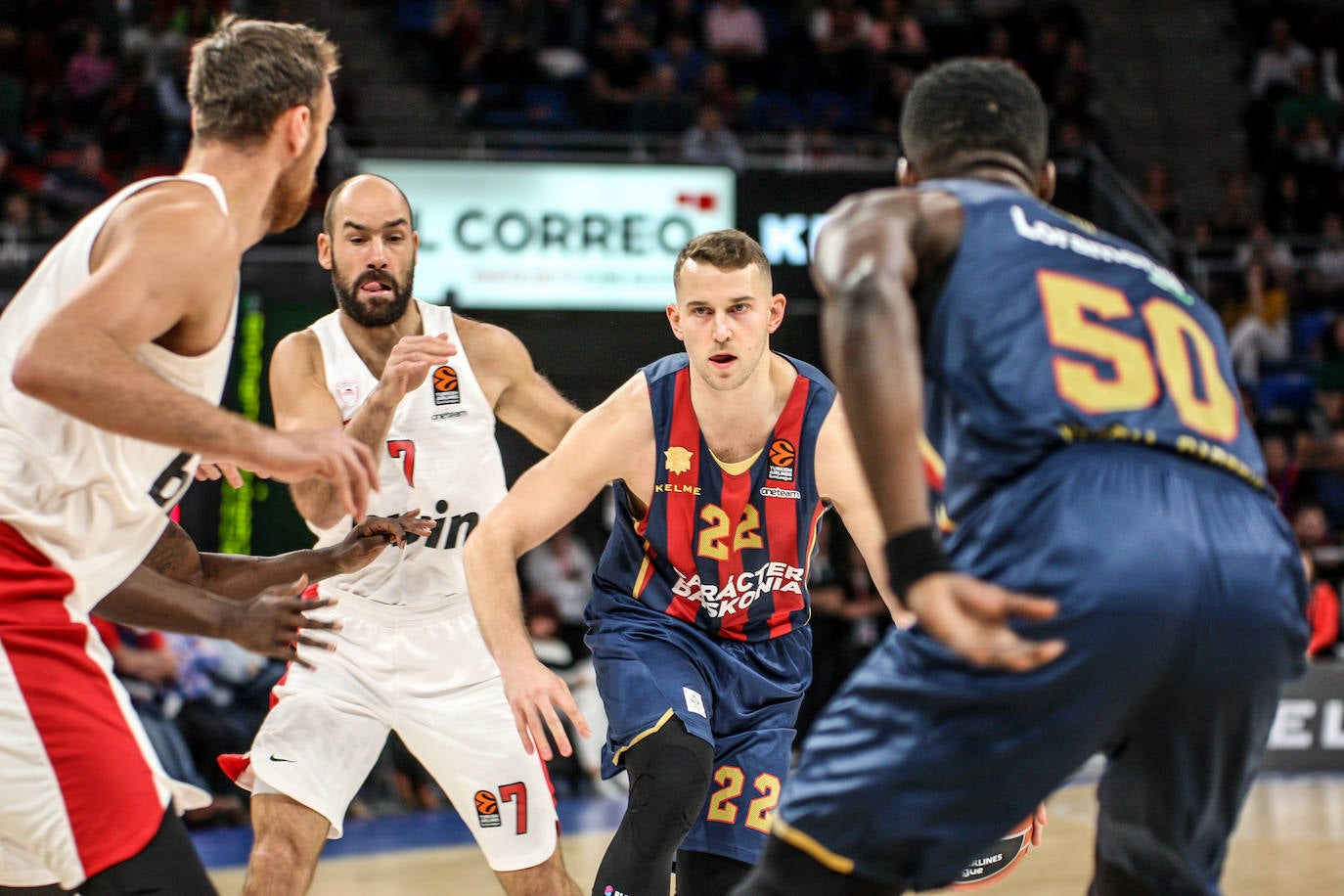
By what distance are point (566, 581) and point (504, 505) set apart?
787cm

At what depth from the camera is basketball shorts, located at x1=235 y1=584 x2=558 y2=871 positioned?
16.3 ft

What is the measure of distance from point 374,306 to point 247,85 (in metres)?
1.99

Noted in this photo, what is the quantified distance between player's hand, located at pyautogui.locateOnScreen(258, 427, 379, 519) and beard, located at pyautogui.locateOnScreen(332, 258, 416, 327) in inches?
85.8

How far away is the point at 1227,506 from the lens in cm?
272

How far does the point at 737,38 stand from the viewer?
1677cm

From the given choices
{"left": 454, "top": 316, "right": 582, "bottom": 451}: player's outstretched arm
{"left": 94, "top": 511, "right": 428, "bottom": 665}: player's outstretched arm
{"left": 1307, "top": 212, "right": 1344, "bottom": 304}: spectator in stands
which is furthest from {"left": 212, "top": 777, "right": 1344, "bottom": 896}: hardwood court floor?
{"left": 1307, "top": 212, "right": 1344, "bottom": 304}: spectator in stands

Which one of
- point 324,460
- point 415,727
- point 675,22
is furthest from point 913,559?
point 675,22

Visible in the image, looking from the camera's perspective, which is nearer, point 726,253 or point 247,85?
point 247,85

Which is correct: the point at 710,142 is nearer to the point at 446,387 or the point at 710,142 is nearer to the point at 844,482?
the point at 446,387

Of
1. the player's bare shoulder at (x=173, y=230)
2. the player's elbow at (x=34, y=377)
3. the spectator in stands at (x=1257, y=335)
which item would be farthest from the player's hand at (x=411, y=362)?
the spectator in stands at (x=1257, y=335)

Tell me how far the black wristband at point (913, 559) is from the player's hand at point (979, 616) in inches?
0.6

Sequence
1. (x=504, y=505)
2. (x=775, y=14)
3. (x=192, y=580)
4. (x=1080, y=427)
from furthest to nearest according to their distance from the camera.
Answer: (x=775, y=14) < (x=504, y=505) < (x=192, y=580) < (x=1080, y=427)

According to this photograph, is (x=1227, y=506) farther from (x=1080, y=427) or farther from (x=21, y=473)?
(x=21, y=473)

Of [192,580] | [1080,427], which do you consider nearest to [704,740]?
[192,580]
